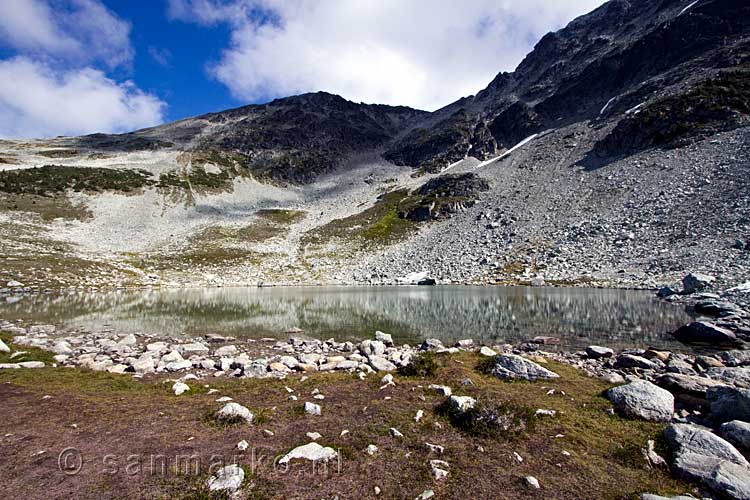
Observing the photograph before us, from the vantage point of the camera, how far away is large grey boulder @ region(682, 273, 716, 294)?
112 feet

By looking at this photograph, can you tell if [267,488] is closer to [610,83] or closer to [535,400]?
[535,400]

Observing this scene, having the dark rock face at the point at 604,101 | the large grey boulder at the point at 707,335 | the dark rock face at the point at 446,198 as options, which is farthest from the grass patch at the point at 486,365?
the dark rock face at the point at 604,101

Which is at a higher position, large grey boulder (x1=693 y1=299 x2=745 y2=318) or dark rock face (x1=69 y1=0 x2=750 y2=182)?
dark rock face (x1=69 y1=0 x2=750 y2=182)

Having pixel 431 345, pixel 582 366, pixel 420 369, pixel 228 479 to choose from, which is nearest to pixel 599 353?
pixel 582 366

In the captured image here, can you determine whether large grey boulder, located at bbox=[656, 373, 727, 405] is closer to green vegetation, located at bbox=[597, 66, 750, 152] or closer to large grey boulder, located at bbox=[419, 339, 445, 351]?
large grey boulder, located at bbox=[419, 339, 445, 351]

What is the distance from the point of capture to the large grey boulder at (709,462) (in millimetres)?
6005

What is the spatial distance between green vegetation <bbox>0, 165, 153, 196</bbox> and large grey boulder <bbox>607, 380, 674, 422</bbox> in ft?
431

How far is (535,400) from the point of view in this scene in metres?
10.4

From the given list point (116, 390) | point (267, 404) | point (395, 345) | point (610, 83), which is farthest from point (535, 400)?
point (610, 83)

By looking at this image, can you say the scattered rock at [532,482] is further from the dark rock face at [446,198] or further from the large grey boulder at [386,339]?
the dark rock face at [446,198]

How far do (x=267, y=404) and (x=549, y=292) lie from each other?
4023 centimetres

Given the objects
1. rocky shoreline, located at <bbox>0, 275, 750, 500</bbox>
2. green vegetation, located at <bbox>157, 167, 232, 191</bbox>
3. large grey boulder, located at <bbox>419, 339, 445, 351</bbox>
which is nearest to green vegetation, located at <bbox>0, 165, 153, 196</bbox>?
green vegetation, located at <bbox>157, 167, 232, 191</bbox>

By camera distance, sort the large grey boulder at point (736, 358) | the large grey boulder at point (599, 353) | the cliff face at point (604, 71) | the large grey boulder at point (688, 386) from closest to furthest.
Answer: the large grey boulder at point (688, 386), the large grey boulder at point (736, 358), the large grey boulder at point (599, 353), the cliff face at point (604, 71)

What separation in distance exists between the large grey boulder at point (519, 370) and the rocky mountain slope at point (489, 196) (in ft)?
119
